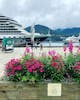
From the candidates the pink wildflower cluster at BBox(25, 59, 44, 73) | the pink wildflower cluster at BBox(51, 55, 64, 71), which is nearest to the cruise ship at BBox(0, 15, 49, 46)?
the pink wildflower cluster at BBox(51, 55, 64, 71)

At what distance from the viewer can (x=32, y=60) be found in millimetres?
7973

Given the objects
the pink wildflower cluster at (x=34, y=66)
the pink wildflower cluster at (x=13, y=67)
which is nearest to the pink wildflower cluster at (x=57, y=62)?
the pink wildflower cluster at (x=34, y=66)

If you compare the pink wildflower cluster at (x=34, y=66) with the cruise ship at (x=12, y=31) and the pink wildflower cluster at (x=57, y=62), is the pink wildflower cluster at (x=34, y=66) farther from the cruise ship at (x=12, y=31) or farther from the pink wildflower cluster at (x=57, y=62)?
the cruise ship at (x=12, y=31)

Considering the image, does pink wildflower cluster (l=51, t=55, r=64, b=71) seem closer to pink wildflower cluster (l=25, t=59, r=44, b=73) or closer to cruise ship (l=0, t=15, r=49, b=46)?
pink wildflower cluster (l=25, t=59, r=44, b=73)

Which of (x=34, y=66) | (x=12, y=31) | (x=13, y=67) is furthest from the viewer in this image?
(x=12, y=31)

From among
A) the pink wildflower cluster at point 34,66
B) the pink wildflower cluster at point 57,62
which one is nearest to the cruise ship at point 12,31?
the pink wildflower cluster at point 57,62

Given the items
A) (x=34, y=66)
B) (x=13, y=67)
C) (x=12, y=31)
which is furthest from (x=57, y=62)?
(x=12, y=31)

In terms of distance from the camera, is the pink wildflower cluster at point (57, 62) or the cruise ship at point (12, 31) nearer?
the pink wildflower cluster at point (57, 62)

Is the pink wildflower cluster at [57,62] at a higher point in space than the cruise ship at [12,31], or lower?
lower

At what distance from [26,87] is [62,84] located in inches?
29.6

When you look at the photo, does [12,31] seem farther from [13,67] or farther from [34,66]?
[34,66]

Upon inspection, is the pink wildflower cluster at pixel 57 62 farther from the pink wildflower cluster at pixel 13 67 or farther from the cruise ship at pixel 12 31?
the cruise ship at pixel 12 31

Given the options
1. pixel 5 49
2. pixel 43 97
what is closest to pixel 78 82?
pixel 43 97

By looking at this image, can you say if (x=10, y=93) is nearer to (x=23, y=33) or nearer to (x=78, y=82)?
(x=78, y=82)
